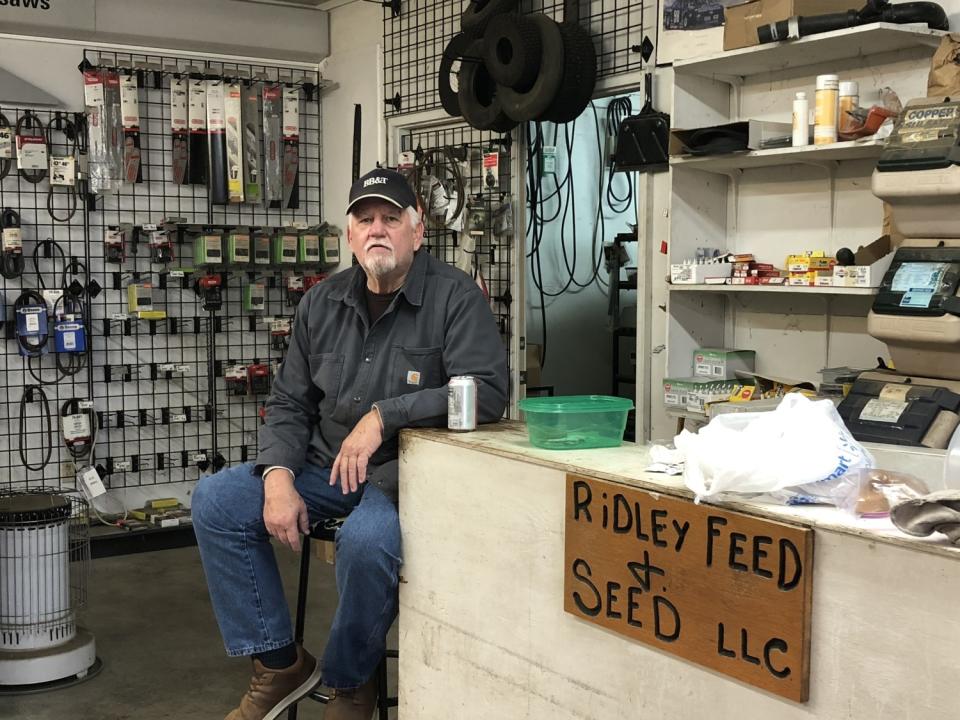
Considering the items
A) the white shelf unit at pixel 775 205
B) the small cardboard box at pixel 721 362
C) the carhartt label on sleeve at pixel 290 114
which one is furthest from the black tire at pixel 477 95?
the carhartt label on sleeve at pixel 290 114

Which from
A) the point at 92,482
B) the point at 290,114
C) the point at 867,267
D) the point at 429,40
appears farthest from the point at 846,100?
the point at 92,482

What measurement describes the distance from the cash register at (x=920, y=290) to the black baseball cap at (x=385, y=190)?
1.21 metres

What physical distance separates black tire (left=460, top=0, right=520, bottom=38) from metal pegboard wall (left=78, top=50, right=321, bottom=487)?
158 cm

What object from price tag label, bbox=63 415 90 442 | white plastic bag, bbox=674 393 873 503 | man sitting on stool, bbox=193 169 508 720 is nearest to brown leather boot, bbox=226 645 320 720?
man sitting on stool, bbox=193 169 508 720

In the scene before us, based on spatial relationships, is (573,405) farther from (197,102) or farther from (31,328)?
(197,102)

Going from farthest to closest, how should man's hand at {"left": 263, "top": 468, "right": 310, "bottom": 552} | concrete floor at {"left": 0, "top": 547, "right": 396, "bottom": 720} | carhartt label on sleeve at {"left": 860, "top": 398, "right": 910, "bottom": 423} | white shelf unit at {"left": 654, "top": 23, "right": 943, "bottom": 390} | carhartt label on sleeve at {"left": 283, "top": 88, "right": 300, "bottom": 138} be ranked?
carhartt label on sleeve at {"left": 283, "top": 88, "right": 300, "bottom": 138} → concrete floor at {"left": 0, "top": 547, "right": 396, "bottom": 720} → white shelf unit at {"left": 654, "top": 23, "right": 943, "bottom": 390} → carhartt label on sleeve at {"left": 860, "top": 398, "right": 910, "bottom": 423} → man's hand at {"left": 263, "top": 468, "right": 310, "bottom": 552}

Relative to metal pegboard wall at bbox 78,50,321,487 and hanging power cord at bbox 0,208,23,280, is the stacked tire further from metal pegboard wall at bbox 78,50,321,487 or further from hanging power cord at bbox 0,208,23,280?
hanging power cord at bbox 0,208,23,280

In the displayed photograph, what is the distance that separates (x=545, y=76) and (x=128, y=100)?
230 centimetres

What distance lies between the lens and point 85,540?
3.89 m

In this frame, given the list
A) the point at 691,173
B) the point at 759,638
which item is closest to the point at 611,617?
the point at 759,638

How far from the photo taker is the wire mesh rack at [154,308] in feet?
16.9

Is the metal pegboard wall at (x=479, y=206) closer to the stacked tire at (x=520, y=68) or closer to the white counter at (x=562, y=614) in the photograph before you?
the stacked tire at (x=520, y=68)

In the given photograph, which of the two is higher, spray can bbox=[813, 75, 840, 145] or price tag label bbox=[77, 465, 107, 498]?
spray can bbox=[813, 75, 840, 145]

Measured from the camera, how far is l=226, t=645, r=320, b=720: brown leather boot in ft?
8.35
